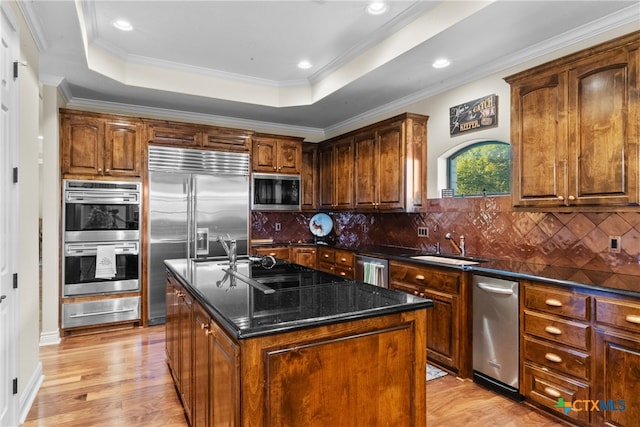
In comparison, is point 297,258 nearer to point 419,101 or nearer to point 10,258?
point 419,101

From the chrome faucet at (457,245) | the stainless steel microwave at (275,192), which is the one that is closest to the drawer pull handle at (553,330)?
the chrome faucet at (457,245)

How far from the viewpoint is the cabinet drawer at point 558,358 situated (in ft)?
7.52

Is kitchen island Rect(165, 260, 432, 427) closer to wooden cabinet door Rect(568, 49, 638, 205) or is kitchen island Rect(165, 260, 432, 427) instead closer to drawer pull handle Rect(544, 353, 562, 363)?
drawer pull handle Rect(544, 353, 562, 363)

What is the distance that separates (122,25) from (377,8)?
2261 mm

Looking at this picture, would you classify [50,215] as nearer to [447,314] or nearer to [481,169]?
[447,314]

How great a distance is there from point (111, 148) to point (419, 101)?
3.67 metres

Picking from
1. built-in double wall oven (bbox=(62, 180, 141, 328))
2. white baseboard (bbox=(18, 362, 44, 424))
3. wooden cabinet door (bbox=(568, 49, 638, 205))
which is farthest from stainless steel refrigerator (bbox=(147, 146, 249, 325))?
wooden cabinet door (bbox=(568, 49, 638, 205))

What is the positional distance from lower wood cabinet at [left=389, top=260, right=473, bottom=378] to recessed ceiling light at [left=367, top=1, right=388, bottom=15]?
223cm

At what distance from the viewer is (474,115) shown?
12.1 ft

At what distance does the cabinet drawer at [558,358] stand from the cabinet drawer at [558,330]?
0.06 meters

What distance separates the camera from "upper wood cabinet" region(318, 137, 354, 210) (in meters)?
5.04

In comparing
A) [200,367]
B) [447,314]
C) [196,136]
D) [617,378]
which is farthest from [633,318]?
[196,136]

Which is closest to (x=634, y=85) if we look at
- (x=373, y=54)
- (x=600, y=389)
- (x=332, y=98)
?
(x=600, y=389)

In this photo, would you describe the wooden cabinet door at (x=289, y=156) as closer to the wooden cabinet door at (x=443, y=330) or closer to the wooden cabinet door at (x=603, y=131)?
the wooden cabinet door at (x=443, y=330)
